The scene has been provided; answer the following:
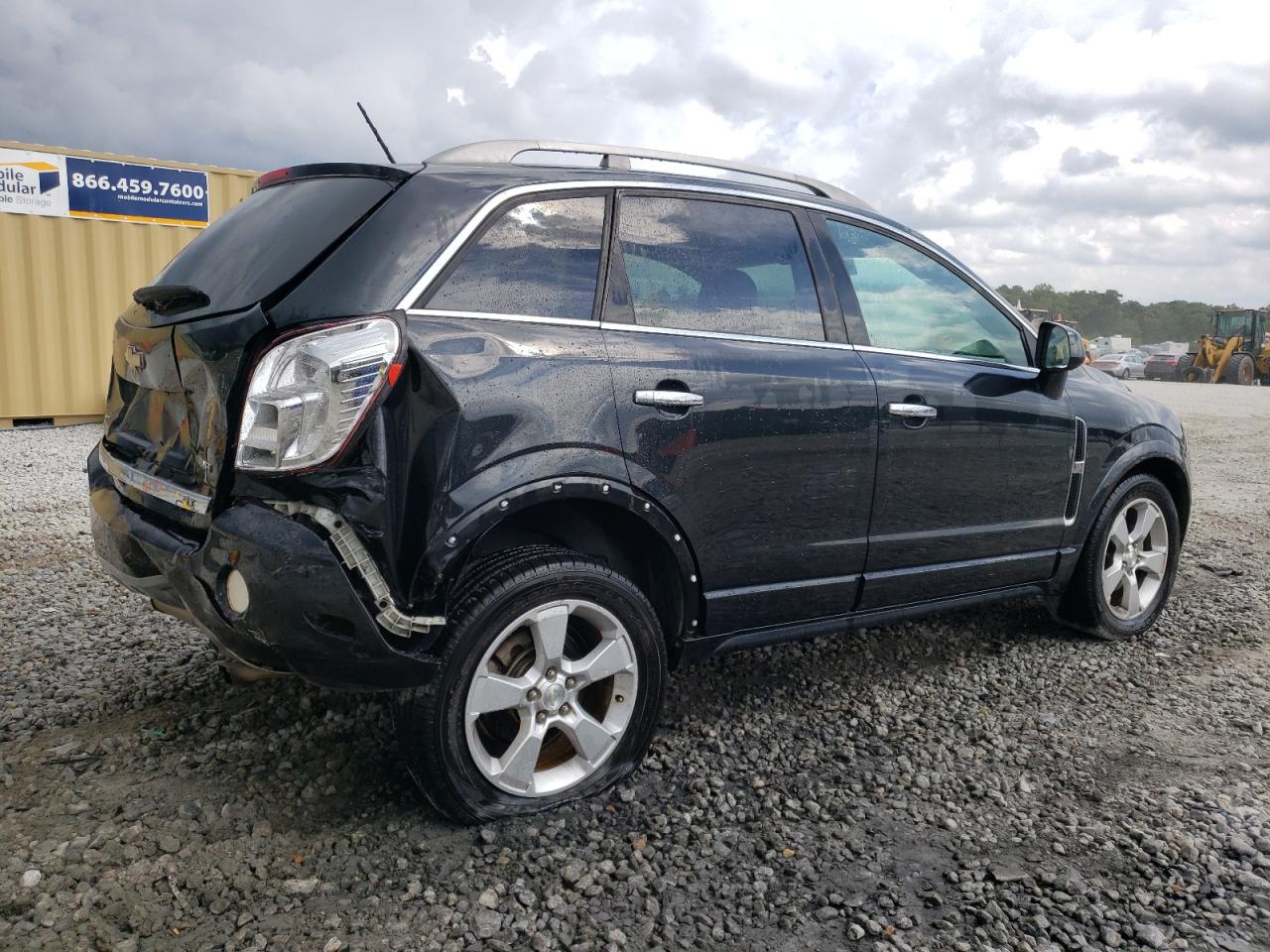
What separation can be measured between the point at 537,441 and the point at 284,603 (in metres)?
0.74

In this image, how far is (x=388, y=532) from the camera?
95.7 inches

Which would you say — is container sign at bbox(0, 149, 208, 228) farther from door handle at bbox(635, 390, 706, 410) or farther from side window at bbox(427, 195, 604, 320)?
door handle at bbox(635, 390, 706, 410)

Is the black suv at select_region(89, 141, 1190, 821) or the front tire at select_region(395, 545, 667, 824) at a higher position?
the black suv at select_region(89, 141, 1190, 821)

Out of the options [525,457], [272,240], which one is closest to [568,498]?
[525,457]

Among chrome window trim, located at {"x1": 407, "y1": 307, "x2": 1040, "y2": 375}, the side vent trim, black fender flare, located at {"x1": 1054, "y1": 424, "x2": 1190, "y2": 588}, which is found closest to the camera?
chrome window trim, located at {"x1": 407, "y1": 307, "x2": 1040, "y2": 375}

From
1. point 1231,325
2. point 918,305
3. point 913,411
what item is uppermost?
point 1231,325

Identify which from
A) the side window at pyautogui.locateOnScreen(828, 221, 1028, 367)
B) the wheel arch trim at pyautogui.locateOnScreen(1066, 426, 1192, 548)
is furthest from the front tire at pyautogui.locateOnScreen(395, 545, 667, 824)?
the wheel arch trim at pyautogui.locateOnScreen(1066, 426, 1192, 548)

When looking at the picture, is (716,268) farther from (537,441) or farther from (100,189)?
(100,189)

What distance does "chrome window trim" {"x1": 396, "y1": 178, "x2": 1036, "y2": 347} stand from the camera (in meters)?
2.61

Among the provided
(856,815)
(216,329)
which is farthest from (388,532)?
(856,815)

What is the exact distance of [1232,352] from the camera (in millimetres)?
30938

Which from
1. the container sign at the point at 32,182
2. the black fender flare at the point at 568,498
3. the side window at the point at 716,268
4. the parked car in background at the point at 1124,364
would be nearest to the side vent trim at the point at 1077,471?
the side window at the point at 716,268

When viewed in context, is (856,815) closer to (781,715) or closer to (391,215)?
(781,715)

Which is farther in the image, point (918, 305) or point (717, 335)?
point (918, 305)
